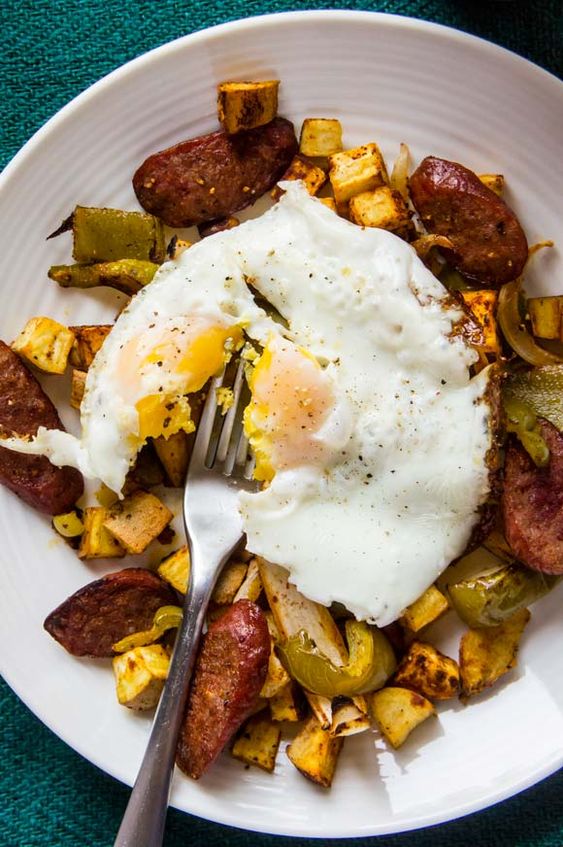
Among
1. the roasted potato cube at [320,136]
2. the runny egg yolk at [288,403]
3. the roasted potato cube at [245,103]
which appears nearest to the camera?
the runny egg yolk at [288,403]

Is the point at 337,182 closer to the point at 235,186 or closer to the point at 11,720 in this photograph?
the point at 235,186

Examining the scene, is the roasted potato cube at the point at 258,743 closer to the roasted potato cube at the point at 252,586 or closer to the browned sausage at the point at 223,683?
the browned sausage at the point at 223,683

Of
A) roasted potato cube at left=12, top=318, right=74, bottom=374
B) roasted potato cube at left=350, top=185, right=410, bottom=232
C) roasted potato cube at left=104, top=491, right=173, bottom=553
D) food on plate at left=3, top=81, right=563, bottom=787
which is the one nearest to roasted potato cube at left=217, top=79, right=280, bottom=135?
food on plate at left=3, top=81, right=563, bottom=787

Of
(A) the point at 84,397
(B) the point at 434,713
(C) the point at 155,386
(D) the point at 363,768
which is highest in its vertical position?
(C) the point at 155,386

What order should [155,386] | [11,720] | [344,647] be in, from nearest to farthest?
1. [155,386]
2. [344,647]
3. [11,720]

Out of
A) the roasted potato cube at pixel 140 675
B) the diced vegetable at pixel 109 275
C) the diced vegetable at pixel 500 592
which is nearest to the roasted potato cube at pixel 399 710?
the diced vegetable at pixel 500 592

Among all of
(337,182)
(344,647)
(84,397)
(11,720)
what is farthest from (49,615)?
(337,182)

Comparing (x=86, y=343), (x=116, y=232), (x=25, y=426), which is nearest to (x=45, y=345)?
(x=86, y=343)

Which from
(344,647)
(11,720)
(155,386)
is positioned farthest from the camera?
(11,720)
